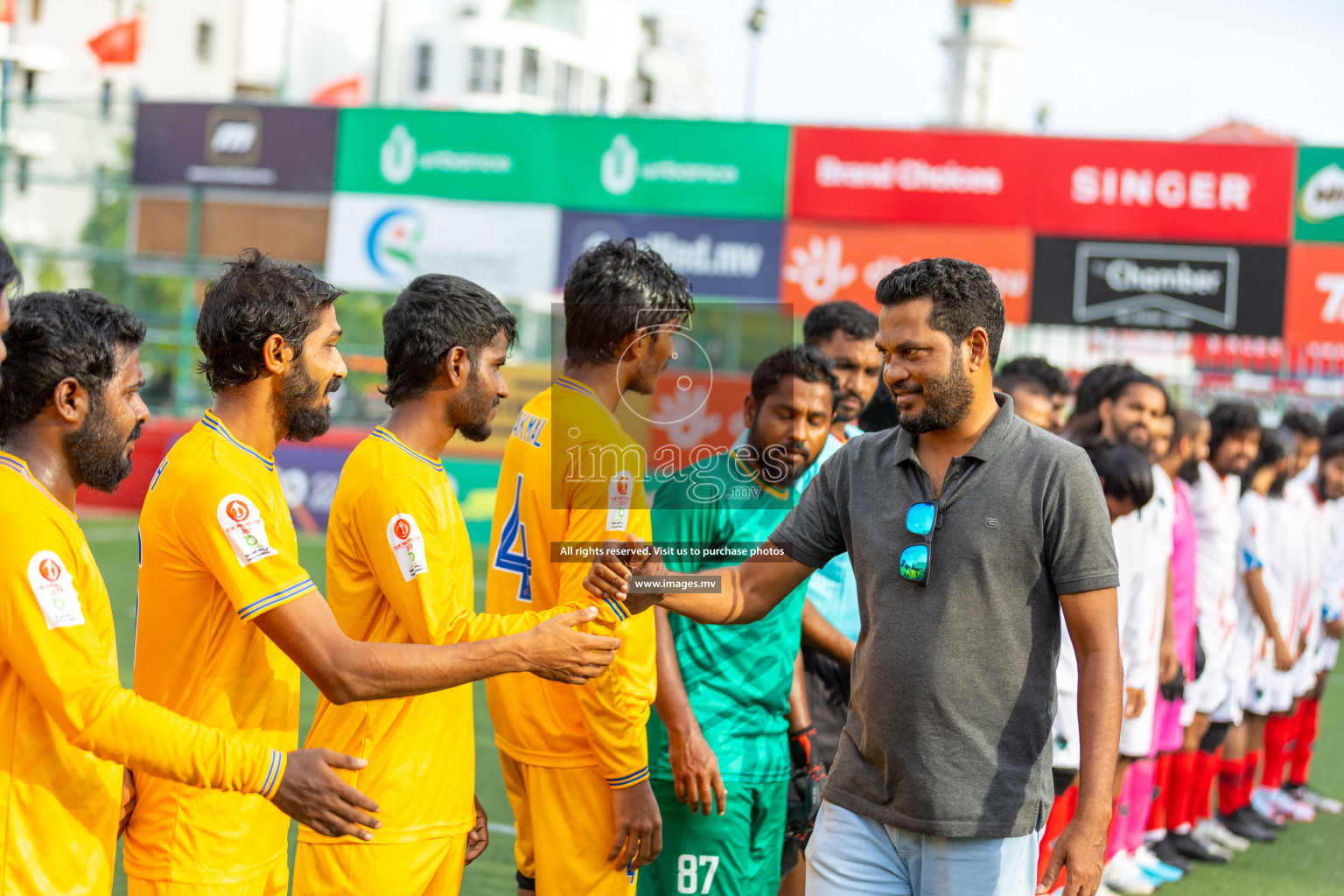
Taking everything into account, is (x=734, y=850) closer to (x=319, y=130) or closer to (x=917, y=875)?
(x=917, y=875)

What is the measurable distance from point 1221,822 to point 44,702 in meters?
6.54

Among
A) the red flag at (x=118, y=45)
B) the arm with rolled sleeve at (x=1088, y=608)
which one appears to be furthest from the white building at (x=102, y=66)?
the arm with rolled sleeve at (x=1088, y=608)

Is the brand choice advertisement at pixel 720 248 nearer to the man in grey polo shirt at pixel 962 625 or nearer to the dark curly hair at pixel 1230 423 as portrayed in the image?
the dark curly hair at pixel 1230 423

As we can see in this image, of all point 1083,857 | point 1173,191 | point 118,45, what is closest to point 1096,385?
point 1083,857

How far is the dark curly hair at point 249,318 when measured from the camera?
2703 mm

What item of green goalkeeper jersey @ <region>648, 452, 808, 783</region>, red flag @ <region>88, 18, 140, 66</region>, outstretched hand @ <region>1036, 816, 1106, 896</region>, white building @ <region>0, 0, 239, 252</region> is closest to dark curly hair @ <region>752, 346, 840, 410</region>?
green goalkeeper jersey @ <region>648, 452, 808, 783</region>

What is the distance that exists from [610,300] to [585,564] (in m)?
0.67

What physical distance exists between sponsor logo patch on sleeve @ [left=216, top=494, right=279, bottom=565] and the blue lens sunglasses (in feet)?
4.41

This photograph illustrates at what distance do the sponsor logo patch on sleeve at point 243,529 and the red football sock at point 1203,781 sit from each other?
224 inches

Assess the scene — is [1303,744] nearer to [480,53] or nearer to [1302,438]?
[1302,438]

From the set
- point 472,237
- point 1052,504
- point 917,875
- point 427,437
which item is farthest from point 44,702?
point 472,237

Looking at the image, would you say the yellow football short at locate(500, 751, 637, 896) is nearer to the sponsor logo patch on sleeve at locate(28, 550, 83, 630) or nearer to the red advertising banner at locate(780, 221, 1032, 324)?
the sponsor logo patch on sleeve at locate(28, 550, 83, 630)

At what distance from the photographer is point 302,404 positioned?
2.79 metres

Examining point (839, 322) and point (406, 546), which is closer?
point (406, 546)
